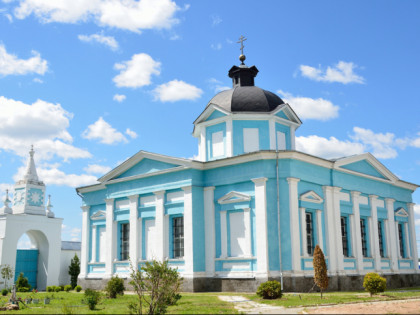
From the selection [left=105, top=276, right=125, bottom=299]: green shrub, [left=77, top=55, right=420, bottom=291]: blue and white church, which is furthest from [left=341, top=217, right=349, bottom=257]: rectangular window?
[left=105, top=276, right=125, bottom=299]: green shrub

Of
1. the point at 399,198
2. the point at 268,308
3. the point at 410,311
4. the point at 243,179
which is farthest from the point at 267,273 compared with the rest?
the point at 399,198

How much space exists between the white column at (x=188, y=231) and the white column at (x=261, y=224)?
11.0ft

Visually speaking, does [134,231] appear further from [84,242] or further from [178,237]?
[84,242]

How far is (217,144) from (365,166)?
8773 mm

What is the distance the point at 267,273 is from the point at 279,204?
10.3 feet

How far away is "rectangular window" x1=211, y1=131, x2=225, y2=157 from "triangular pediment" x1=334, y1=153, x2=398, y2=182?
5997mm

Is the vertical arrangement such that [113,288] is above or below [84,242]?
below

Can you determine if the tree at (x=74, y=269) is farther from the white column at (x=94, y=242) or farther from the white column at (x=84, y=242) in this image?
the white column at (x=94, y=242)

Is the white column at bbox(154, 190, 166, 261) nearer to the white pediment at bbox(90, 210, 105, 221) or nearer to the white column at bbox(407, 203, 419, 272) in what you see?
the white pediment at bbox(90, 210, 105, 221)

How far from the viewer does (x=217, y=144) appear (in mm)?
25859

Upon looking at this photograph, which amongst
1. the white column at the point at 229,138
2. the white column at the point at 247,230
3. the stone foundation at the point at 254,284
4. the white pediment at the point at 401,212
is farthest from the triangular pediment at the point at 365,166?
the stone foundation at the point at 254,284

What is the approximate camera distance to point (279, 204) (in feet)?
70.8

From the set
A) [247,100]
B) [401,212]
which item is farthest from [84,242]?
[401,212]

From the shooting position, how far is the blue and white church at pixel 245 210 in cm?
2158
